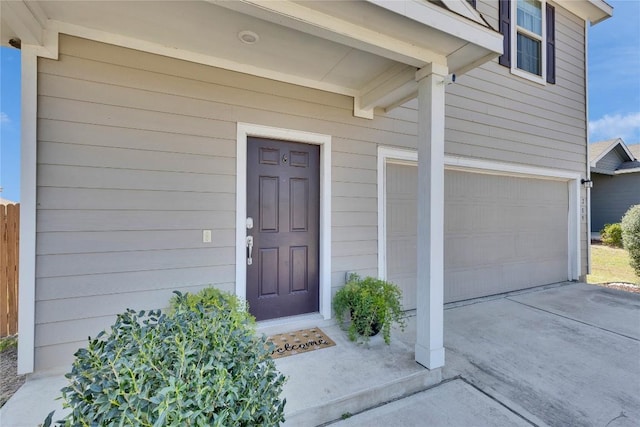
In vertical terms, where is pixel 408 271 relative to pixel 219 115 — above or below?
below

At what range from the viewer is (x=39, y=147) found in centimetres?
225

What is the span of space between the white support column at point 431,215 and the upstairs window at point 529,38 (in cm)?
331

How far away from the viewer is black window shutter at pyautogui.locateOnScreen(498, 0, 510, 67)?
4656mm

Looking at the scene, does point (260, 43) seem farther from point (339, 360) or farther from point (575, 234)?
point (575, 234)

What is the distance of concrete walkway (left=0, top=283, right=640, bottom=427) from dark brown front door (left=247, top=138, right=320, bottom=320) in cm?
55

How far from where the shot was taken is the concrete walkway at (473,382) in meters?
1.98

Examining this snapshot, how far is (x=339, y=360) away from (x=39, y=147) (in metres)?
2.88

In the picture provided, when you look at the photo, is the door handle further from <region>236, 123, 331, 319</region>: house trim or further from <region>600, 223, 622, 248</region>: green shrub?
<region>600, 223, 622, 248</region>: green shrub

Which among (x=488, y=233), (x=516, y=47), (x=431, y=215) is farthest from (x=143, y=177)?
(x=516, y=47)

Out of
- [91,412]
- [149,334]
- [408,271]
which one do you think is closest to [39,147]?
[149,334]

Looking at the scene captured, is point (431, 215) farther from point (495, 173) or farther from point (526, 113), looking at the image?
point (526, 113)

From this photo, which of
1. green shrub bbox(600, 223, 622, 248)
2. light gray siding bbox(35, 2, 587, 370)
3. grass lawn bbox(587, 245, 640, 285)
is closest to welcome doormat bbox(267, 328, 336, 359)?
light gray siding bbox(35, 2, 587, 370)

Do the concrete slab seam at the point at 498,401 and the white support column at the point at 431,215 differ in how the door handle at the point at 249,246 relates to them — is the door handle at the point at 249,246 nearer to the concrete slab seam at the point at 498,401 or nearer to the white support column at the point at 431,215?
the white support column at the point at 431,215

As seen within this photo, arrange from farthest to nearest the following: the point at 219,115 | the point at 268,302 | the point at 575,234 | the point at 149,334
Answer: the point at 575,234 < the point at 268,302 < the point at 219,115 < the point at 149,334
